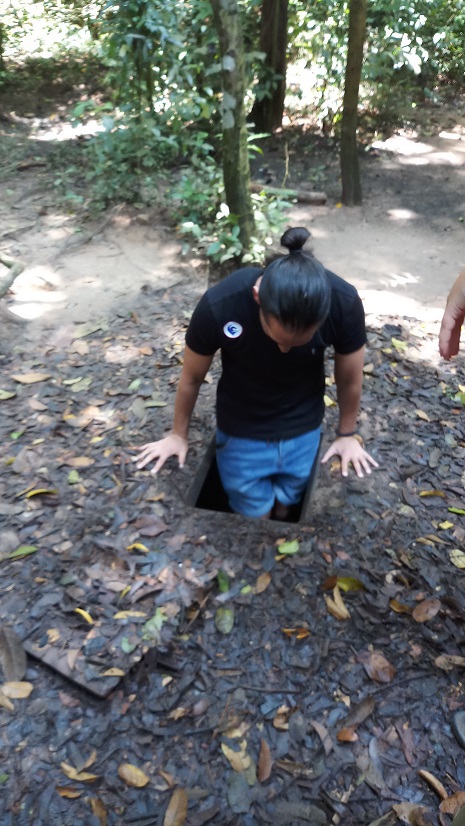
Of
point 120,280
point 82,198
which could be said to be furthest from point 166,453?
point 82,198

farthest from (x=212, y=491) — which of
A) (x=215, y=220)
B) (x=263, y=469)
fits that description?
(x=215, y=220)

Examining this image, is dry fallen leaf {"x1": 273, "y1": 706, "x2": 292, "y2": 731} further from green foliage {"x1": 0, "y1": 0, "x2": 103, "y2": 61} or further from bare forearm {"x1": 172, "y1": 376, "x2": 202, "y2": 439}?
green foliage {"x1": 0, "y1": 0, "x2": 103, "y2": 61}

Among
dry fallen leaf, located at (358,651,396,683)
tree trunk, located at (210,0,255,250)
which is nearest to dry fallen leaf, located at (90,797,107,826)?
dry fallen leaf, located at (358,651,396,683)

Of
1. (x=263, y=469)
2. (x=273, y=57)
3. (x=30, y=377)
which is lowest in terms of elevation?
(x=263, y=469)

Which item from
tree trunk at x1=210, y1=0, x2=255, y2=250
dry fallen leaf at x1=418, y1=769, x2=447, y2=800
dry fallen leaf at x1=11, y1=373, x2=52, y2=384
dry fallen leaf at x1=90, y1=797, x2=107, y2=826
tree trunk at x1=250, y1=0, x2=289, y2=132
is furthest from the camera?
tree trunk at x1=250, y1=0, x2=289, y2=132

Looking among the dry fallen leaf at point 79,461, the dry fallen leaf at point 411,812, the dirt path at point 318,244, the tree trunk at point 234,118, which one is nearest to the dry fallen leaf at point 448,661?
the dry fallen leaf at point 411,812

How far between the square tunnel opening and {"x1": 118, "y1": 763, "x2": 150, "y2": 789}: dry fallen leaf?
1.13 m

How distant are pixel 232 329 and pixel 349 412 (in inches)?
30.4

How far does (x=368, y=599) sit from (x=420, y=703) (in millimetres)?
413

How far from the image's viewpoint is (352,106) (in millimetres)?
6750

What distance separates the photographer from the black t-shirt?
2484 millimetres

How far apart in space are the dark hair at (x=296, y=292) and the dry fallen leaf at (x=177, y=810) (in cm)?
149

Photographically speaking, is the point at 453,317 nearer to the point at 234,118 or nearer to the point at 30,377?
the point at 30,377

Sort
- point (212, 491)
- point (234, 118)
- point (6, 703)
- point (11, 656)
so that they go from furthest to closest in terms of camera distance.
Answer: point (234, 118) < point (212, 491) < point (11, 656) < point (6, 703)
